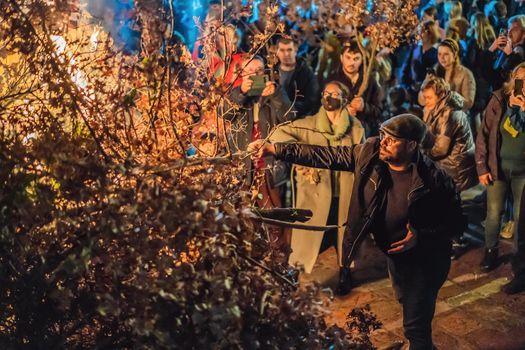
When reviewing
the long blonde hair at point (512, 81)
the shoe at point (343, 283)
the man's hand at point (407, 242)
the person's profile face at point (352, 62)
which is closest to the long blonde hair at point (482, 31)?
the person's profile face at point (352, 62)

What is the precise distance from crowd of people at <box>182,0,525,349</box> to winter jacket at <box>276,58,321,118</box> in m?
0.02

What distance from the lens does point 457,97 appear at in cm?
672

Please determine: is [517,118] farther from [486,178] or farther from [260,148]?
[260,148]

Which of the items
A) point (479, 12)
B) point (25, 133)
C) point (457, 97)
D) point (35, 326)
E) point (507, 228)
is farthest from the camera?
point (479, 12)

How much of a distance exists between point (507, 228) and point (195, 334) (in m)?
5.78

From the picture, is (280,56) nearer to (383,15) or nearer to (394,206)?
(383,15)

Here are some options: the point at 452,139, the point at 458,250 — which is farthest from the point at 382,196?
the point at 458,250

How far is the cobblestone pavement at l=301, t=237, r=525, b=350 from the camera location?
5.18m

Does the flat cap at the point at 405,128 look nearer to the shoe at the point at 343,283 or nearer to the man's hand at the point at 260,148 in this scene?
the man's hand at the point at 260,148

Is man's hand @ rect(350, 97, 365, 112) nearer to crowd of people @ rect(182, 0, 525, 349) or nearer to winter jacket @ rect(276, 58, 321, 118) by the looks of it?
crowd of people @ rect(182, 0, 525, 349)

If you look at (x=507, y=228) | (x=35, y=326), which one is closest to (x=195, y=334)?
(x=35, y=326)

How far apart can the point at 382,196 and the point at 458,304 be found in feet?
7.15

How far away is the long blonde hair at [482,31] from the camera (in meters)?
8.55

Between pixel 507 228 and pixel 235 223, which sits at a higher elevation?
pixel 235 223
